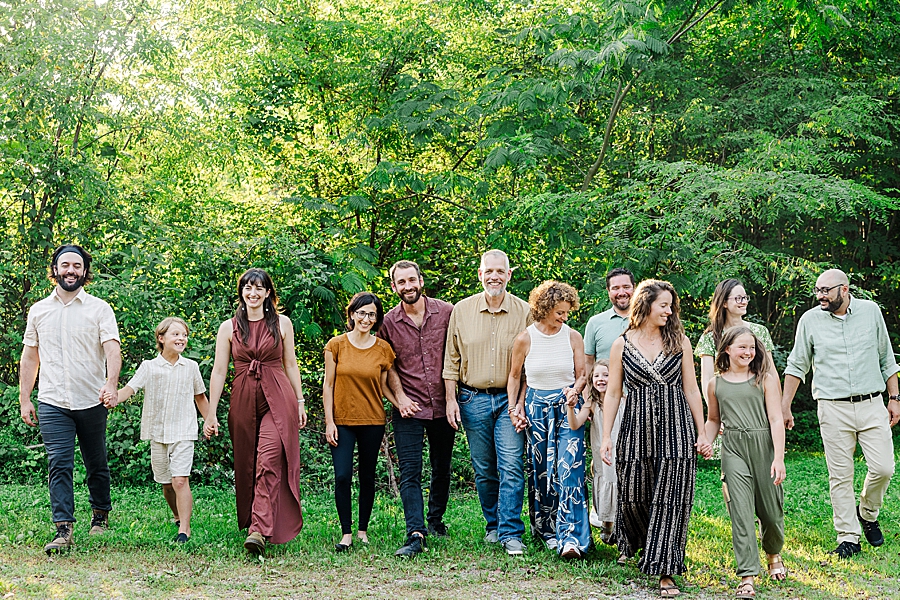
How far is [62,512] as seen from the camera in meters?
5.86

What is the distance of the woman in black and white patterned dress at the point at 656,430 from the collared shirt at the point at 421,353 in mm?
1430

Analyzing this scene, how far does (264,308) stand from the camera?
627 cm

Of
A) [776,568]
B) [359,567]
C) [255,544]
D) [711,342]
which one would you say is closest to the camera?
[776,568]

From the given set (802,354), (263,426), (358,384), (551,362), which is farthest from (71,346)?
(802,354)

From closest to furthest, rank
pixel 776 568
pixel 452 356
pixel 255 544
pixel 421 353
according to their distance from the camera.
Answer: pixel 776 568
pixel 255 544
pixel 452 356
pixel 421 353

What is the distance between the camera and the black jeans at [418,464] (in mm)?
6078

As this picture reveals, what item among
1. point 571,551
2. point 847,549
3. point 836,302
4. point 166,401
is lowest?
point 847,549

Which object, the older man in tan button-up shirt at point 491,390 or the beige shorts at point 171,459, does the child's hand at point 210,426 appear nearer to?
the beige shorts at point 171,459

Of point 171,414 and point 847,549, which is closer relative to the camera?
point 847,549

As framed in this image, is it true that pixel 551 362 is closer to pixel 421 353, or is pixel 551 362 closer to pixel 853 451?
pixel 421 353

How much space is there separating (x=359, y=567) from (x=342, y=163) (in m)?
5.78

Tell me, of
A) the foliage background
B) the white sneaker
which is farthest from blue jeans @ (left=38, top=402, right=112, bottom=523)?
the white sneaker

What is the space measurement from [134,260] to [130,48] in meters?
2.29

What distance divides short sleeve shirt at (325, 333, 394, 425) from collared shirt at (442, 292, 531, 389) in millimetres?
495
